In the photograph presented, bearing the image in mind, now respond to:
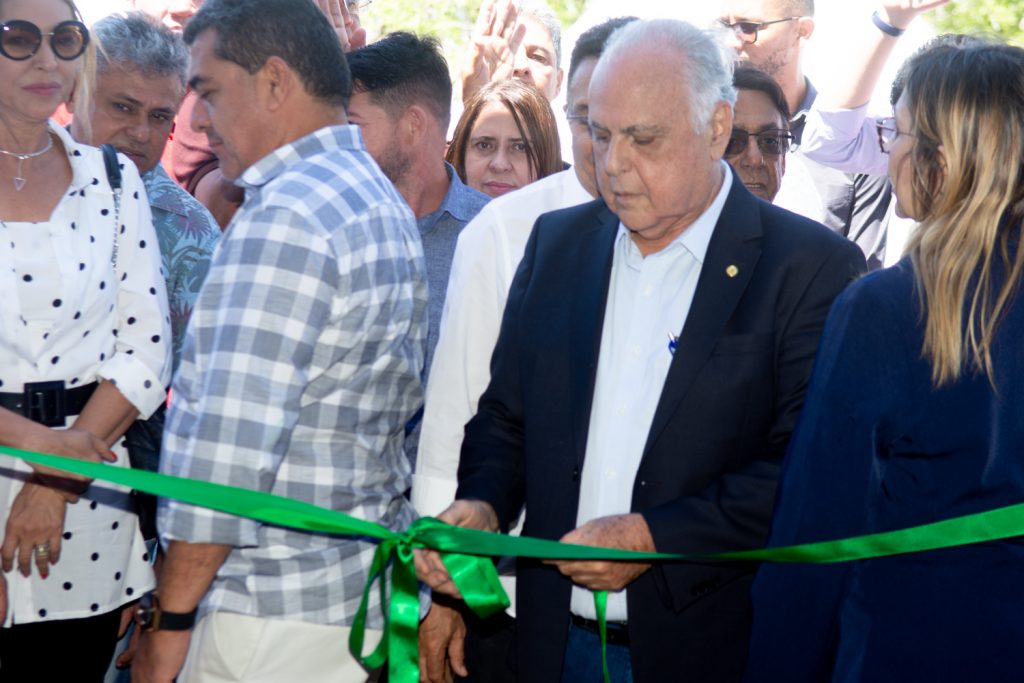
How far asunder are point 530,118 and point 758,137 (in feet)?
4.92

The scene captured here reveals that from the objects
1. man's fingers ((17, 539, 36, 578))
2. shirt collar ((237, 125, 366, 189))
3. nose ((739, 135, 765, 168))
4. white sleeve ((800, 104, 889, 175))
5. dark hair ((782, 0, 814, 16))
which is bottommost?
man's fingers ((17, 539, 36, 578))

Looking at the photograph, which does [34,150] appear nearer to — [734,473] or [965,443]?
[734,473]

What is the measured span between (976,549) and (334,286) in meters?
1.55

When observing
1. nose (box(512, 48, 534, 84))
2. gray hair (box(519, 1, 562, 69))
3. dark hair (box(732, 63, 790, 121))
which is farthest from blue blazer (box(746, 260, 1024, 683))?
gray hair (box(519, 1, 562, 69))

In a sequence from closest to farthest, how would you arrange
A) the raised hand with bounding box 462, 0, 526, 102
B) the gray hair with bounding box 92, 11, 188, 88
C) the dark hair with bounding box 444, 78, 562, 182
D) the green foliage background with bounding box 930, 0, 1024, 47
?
the gray hair with bounding box 92, 11, 188, 88 → the dark hair with bounding box 444, 78, 562, 182 → the raised hand with bounding box 462, 0, 526, 102 → the green foliage background with bounding box 930, 0, 1024, 47

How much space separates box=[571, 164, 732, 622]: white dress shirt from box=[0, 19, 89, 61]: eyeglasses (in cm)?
181

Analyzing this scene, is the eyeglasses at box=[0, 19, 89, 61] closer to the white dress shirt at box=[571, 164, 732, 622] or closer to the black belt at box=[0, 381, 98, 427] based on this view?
the black belt at box=[0, 381, 98, 427]

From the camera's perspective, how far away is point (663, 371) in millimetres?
3066

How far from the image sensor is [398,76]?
4.59 m

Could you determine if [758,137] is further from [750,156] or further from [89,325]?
[89,325]

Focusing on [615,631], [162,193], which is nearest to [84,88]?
[162,193]

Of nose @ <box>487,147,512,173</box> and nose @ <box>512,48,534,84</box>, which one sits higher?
nose @ <box>512,48,534,84</box>

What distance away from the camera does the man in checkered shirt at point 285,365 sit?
2697 millimetres

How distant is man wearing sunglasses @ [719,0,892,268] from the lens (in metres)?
5.83
